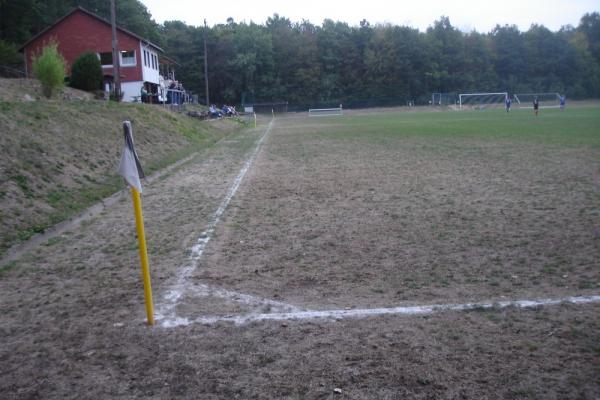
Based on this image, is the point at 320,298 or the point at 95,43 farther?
the point at 95,43

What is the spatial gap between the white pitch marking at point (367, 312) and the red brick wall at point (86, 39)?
167 feet

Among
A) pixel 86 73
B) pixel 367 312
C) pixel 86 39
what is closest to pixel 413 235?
pixel 367 312

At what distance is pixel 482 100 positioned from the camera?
87.2 meters

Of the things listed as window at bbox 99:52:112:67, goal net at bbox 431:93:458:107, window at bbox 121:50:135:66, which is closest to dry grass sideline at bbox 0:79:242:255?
window at bbox 121:50:135:66

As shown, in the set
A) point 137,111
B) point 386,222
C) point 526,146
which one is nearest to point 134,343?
point 386,222

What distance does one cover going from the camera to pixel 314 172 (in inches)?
620

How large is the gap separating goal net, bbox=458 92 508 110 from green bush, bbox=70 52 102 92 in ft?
205

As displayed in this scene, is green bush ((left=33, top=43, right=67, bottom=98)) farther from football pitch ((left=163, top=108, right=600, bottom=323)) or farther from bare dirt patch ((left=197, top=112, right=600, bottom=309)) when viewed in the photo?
bare dirt patch ((left=197, top=112, right=600, bottom=309))

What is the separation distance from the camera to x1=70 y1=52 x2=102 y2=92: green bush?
115 ft

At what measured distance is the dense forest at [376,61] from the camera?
94.7m

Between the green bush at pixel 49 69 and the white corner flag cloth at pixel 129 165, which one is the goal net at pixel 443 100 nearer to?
the green bush at pixel 49 69

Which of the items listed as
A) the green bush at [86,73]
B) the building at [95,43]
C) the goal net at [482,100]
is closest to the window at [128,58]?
the building at [95,43]

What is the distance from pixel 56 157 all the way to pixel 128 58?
42797 mm

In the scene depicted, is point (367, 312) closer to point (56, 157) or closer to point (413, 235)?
point (413, 235)
